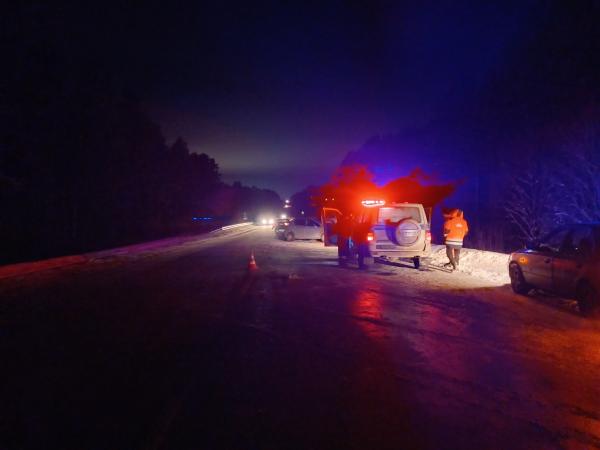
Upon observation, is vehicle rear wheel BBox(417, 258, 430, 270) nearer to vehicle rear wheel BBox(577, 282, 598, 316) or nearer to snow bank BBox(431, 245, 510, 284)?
snow bank BBox(431, 245, 510, 284)

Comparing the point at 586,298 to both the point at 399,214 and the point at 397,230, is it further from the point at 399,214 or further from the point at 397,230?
the point at 399,214

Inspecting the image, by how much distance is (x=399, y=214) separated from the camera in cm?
1584

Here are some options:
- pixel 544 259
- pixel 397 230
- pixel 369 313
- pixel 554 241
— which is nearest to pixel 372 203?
pixel 397 230

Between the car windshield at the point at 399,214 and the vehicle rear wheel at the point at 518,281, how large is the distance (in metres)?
4.62

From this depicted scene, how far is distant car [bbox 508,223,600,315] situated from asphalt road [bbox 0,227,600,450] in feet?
1.50

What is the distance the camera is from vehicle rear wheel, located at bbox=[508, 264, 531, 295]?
10.9 meters

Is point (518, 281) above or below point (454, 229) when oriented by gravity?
below

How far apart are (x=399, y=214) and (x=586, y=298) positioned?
7.80 m

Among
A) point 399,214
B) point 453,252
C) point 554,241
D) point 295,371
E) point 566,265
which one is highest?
point 399,214

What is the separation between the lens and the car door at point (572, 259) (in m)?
8.54

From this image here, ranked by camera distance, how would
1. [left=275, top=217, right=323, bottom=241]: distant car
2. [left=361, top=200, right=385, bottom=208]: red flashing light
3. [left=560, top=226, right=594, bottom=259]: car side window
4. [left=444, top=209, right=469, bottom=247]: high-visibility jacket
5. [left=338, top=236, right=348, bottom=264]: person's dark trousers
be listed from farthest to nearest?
[left=275, top=217, right=323, bottom=241]: distant car, [left=338, top=236, right=348, bottom=264]: person's dark trousers, [left=361, top=200, right=385, bottom=208]: red flashing light, [left=444, top=209, right=469, bottom=247]: high-visibility jacket, [left=560, top=226, right=594, bottom=259]: car side window

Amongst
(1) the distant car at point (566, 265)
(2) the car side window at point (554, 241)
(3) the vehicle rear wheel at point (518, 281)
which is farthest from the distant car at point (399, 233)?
(2) the car side window at point (554, 241)

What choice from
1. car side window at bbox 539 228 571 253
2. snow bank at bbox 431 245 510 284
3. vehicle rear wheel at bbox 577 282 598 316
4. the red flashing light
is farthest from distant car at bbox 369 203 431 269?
vehicle rear wheel at bbox 577 282 598 316

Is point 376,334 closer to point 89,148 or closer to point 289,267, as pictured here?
point 289,267
